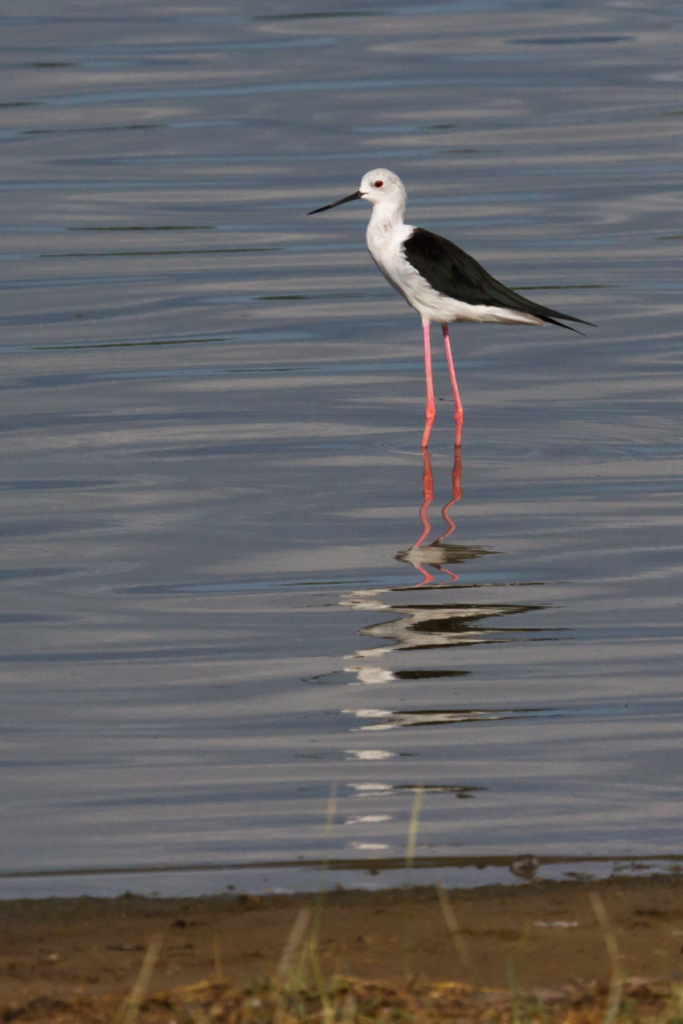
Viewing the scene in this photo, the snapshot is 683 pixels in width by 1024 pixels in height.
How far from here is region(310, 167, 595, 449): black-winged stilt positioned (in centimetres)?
1016

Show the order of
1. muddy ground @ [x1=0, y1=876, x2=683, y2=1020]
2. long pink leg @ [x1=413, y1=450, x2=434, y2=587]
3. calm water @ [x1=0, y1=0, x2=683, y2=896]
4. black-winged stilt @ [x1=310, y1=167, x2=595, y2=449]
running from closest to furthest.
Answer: muddy ground @ [x1=0, y1=876, x2=683, y2=1020] → calm water @ [x1=0, y1=0, x2=683, y2=896] → long pink leg @ [x1=413, y1=450, x2=434, y2=587] → black-winged stilt @ [x1=310, y1=167, x2=595, y2=449]

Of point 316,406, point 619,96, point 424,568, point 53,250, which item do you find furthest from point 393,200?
point 619,96

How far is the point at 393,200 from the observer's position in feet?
36.1

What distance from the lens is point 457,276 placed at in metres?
10.3

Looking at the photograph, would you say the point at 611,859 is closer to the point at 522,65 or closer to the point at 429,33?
the point at 522,65

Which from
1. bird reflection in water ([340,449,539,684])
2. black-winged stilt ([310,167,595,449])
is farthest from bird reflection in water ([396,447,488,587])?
black-winged stilt ([310,167,595,449])

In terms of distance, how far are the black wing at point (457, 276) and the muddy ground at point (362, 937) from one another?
6.07m

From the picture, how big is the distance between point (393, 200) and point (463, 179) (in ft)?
24.8

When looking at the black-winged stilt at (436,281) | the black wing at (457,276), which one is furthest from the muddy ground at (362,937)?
the black wing at (457,276)

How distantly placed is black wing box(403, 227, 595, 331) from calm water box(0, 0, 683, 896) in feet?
2.13

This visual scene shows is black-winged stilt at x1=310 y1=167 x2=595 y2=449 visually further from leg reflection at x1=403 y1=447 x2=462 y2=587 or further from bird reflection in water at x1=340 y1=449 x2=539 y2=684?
bird reflection in water at x1=340 y1=449 x2=539 y2=684

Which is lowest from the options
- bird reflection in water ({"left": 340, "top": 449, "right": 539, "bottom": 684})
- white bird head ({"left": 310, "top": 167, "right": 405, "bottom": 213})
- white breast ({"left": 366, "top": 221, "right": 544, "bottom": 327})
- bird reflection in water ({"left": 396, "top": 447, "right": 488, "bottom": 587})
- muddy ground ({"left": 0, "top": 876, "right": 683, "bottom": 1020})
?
muddy ground ({"left": 0, "top": 876, "right": 683, "bottom": 1020})

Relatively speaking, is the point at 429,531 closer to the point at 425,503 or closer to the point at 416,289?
the point at 425,503

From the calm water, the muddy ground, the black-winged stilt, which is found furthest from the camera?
the black-winged stilt
